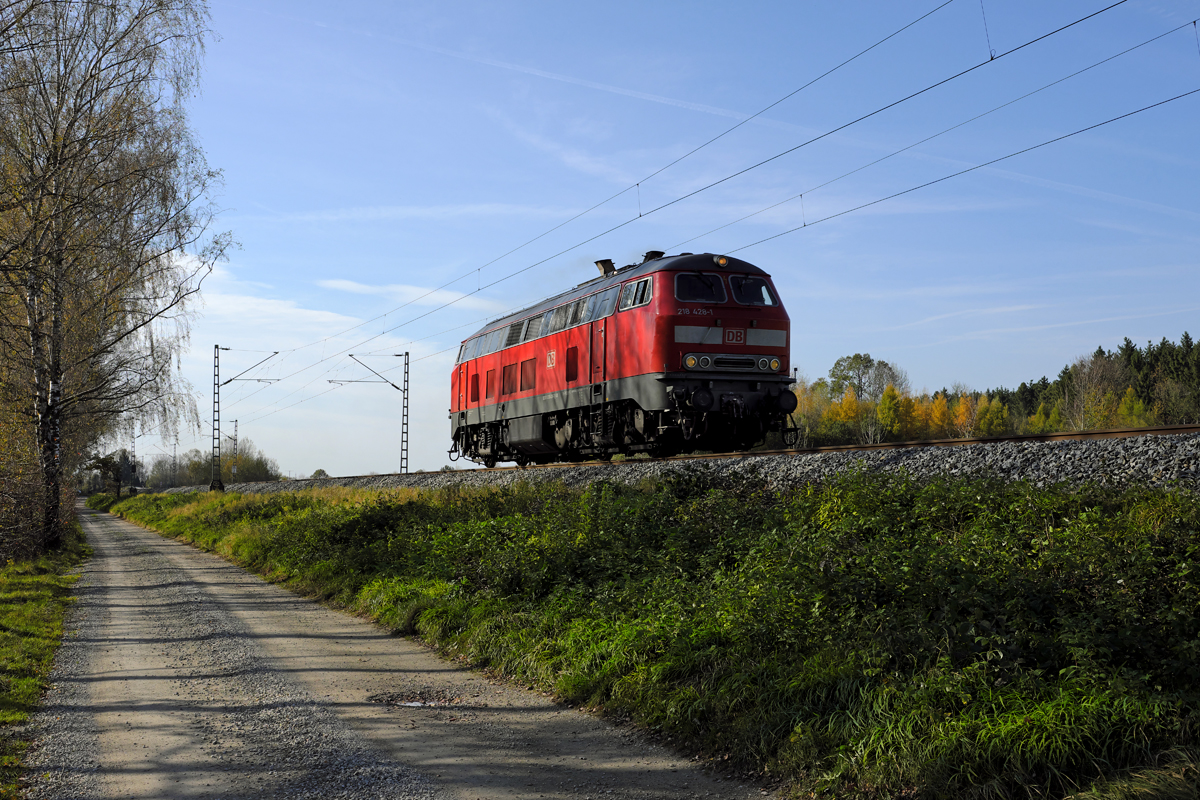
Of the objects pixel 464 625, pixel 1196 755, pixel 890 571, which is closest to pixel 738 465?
pixel 464 625

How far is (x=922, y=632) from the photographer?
218 inches

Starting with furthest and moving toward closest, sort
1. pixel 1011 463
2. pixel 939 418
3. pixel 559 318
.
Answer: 1. pixel 939 418
2. pixel 559 318
3. pixel 1011 463

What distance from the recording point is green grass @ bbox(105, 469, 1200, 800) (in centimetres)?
460

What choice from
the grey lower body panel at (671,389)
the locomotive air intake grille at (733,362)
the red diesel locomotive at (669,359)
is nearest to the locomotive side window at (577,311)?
the red diesel locomotive at (669,359)

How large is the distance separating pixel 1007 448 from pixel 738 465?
3681 mm

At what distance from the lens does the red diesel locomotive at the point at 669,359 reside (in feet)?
50.7

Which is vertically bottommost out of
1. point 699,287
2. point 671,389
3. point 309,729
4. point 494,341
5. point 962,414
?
point 309,729

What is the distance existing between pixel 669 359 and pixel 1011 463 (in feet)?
23.0

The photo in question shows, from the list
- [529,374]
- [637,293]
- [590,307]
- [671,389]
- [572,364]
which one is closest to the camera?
[671,389]

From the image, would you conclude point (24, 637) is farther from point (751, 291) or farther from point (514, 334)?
point (514, 334)

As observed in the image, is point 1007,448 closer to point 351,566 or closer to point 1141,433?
point 1141,433

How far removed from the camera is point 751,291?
16422 millimetres

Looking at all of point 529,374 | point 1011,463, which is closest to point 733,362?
point 529,374

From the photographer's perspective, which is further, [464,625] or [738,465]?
[738,465]
